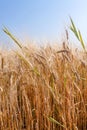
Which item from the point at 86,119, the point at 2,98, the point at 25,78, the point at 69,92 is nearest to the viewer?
the point at 69,92

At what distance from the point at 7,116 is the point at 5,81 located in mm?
260

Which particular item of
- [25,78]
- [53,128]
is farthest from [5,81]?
[53,128]

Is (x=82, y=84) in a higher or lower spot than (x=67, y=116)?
higher

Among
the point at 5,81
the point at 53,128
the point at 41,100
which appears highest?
the point at 5,81

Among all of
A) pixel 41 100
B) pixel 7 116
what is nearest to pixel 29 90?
pixel 41 100

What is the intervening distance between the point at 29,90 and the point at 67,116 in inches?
20.3

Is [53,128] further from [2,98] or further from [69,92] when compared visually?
[2,98]

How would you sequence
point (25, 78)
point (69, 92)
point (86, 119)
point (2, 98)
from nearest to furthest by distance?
point (69, 92)
point (2, 98)
point (86, 119)
point (25, 78)

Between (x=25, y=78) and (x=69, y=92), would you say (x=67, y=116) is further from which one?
(x=25, y=78)

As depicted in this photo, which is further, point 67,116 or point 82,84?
point 82,84

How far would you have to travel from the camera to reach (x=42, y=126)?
61.2 inches

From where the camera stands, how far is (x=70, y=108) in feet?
4.68

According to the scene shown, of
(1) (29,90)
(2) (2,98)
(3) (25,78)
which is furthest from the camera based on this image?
(1) (29,90)

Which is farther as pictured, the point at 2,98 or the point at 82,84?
the point at 82,84
